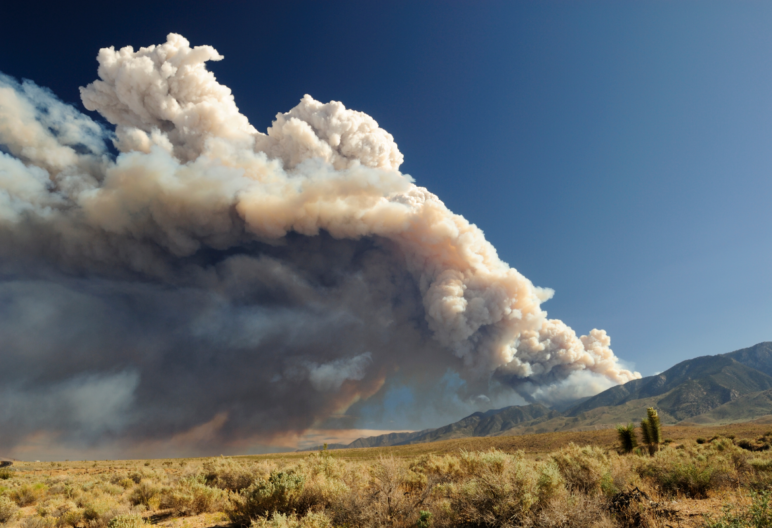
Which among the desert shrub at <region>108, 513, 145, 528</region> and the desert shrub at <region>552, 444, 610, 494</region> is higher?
the desert shrub at <region>108, 513, 145, 528</region>

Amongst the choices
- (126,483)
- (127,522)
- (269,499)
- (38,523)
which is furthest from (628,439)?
(126,483)

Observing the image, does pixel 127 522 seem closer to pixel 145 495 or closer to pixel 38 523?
pixel 38 523

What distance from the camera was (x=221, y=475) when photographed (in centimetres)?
1741

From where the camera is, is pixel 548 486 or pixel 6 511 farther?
pixel 6 511

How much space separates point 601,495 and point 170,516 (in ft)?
50.3

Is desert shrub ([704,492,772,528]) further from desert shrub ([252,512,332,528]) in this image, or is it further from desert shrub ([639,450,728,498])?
desert shrub ([252,512,332,528])

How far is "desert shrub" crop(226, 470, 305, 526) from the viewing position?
1069 cm

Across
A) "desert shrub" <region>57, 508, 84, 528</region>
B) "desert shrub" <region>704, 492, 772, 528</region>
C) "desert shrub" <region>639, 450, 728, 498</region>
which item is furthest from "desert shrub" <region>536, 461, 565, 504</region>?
"desert shrub" <region>57, 508, 84, 528</region>

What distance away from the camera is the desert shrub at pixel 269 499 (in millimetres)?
10688

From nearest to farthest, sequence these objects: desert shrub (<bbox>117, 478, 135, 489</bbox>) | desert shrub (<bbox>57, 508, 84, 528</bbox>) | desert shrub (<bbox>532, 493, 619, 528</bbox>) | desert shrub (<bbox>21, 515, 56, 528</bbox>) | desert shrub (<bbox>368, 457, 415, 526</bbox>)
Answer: desert shrub (<bbox>532, 493, 619, 528</bbox>)
desert shrub (<bbox>368, 457, 415, 526</bbox>)
desert shrub (<bbox>21, 515, 56, 528</bbox>)
desert shrub (<bbox>57, 508, 84, 528</bbox>)
desert shrub (<bbox>117, 478, 135, 489</bbox>)

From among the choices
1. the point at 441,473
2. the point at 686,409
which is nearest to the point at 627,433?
the point at 441,473

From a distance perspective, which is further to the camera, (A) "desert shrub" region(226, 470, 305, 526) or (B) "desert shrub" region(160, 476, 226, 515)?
(B) "desert shrub" region(160, 476, 226, 515)

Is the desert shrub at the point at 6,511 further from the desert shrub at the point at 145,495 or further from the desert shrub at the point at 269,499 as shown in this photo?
the desert shrub at the point at 269,499

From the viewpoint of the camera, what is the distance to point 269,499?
424 inches
